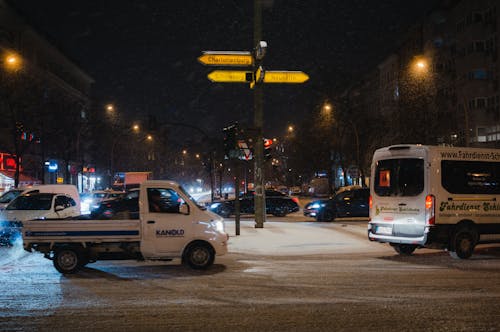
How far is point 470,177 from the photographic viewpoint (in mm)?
14430

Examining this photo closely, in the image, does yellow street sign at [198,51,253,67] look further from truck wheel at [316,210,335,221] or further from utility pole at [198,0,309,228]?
truck wheel at [316,210,335,221]

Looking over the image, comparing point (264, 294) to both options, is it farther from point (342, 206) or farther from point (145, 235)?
point (342, 206)

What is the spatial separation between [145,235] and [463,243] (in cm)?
766

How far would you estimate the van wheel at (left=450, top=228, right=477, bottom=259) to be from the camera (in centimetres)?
1399

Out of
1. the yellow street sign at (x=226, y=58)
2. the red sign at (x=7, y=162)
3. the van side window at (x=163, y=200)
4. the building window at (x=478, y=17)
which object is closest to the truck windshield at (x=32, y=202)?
the yellow street sign at (x=226, y=58)

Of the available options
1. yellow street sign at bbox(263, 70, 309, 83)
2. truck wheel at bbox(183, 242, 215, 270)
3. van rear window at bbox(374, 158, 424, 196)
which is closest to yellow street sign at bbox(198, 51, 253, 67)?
yellow street sign at bbox(263, 70, 309, 83)

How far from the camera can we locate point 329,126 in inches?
2250

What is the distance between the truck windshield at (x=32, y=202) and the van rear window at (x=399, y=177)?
36.1 ft

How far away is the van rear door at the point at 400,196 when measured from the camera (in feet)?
45.1

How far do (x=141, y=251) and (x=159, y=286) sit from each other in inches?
72.1

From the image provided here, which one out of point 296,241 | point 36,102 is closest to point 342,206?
point 296,241

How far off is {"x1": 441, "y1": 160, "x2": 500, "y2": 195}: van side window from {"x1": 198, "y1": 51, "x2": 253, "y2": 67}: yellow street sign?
7771mm

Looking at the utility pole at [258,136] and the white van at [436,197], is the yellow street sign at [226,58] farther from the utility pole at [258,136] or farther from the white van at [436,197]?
the white van at [436,197]

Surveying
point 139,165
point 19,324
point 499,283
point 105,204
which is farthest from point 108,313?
point 139,165
